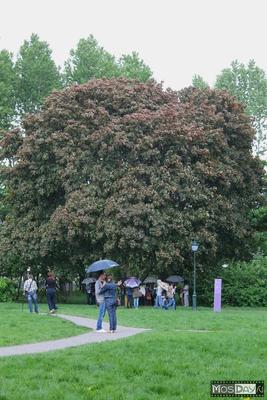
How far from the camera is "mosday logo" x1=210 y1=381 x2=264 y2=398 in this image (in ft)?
26.9

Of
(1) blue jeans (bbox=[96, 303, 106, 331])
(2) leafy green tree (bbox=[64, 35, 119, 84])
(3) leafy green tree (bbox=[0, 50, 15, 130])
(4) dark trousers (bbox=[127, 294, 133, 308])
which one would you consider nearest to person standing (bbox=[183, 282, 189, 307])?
(4) dark trousers (bbox=[127, 294, 133, 308])

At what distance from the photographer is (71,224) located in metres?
33.6

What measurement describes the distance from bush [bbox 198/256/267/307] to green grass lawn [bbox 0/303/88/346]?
60.7ft

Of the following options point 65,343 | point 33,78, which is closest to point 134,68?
point 33,78

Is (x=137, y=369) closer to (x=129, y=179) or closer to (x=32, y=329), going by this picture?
(x=32, y=329)

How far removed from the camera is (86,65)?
54438 mm

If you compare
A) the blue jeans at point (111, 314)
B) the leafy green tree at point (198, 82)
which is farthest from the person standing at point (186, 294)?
the leafy green tree at point (198, 82)

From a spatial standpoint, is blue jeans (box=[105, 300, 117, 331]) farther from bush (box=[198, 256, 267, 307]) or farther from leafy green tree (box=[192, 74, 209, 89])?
leafy green tree (box=[192, 74, 209, 89])

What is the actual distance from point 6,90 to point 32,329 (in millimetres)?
34595

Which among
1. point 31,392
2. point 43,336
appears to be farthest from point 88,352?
point 43,336

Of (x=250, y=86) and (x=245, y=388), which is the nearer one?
(x=245, y=388)

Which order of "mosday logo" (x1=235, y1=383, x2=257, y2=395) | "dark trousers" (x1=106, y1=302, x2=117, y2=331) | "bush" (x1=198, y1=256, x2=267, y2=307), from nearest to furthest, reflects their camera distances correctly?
"mosday logo" (x1=235, y1=383, x2=257, y2=395)
"dark trousers" (x1=106, y1=302, x2=117, y2=331)
"bush" (x1=198, y1=256, x2=267, y2=307)

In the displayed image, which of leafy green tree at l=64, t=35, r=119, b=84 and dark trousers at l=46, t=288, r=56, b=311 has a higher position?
leafy green tree at l=64, t=35, r=119, b=84

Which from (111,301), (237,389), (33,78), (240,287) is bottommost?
(237,389)
